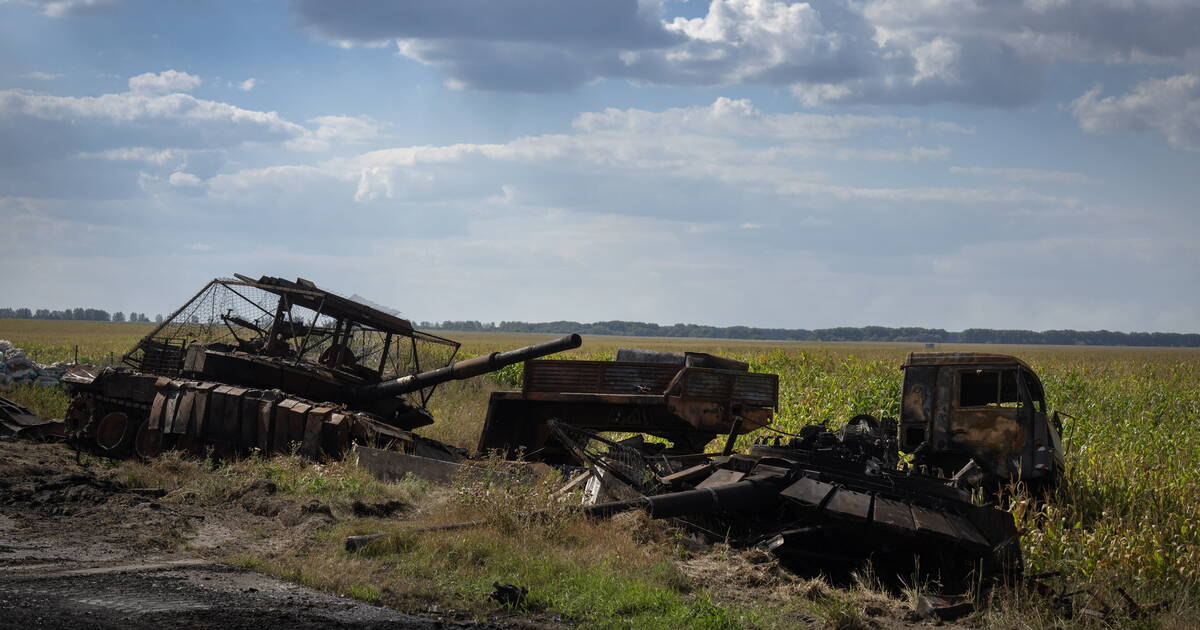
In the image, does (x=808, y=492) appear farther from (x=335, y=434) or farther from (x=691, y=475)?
(x=335, y=434)

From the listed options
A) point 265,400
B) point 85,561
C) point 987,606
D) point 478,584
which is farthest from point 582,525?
point 265,400

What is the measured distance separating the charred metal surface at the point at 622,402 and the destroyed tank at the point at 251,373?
0.69 metres

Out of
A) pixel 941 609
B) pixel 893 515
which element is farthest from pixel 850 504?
pixel 941 609

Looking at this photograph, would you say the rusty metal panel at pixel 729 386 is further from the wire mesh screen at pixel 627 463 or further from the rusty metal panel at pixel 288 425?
the rusty metal panel at pixel 288 425

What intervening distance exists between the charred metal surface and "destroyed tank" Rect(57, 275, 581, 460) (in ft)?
2.28

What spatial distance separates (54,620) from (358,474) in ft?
21.0

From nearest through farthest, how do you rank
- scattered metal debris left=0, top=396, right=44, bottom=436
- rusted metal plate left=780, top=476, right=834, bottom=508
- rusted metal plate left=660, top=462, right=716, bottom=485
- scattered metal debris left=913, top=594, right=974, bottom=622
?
scattered metal debris left=913, top=594, right=974, bottom=622 → rusted metal plate left=780, top=476, right=834, bottom=508 → rusted metal plate left=660, top=462, right=716, bottom=485 → scattered metal debris left=0, top=396, right=44, bottom=436

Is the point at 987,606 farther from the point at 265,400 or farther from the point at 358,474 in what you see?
the point at 265,400

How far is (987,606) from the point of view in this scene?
873cm

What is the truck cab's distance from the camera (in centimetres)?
1196

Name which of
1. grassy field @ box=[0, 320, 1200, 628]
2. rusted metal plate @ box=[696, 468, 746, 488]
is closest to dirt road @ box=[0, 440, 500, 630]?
grassy field @ box=[0, 320, 1200, 628]

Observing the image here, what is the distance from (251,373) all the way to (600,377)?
5902 millimetres

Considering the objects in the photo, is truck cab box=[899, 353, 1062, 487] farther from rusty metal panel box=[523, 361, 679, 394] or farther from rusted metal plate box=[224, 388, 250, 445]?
rusted metal plate box=[224, 388, 250, 445]

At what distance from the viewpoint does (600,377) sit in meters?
15.4
